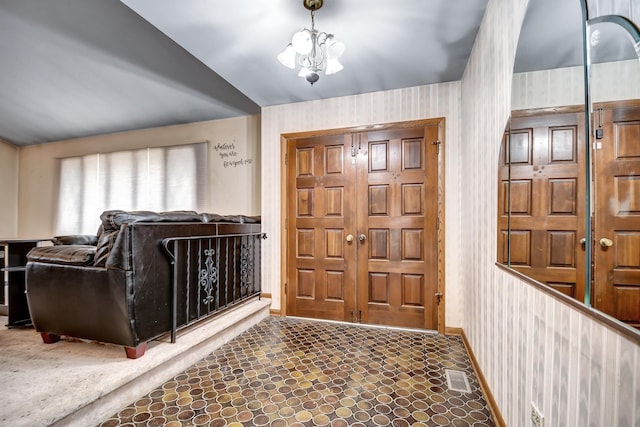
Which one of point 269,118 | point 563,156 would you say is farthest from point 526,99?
point 269,118

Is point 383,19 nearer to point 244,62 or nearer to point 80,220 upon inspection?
point 244,62

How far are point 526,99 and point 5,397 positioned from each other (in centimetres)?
272

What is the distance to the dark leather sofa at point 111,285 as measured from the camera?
5.65 feet

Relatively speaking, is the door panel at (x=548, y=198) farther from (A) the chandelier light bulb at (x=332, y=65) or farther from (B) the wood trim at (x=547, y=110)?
(A) the chandelier light bulb at (x=332, y=65)

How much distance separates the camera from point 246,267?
118 inches

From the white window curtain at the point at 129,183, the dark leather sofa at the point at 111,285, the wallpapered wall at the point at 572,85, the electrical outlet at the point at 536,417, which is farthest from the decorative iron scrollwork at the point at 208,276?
the wallpapered wall at the point at 572,85

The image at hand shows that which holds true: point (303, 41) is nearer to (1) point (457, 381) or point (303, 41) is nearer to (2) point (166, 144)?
(1) point (457, 381)

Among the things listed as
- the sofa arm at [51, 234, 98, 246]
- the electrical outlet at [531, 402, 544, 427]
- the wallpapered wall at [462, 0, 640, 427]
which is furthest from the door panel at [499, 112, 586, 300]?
the sofa arm at [51, 234, 98, 246]

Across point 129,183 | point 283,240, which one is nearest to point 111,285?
point 283,240

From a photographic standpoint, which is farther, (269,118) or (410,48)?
(269,118)

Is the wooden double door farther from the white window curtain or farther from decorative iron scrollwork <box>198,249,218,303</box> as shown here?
the white window curtain

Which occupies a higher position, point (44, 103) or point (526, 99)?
point (44, 103)

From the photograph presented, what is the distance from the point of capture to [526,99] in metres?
1.15

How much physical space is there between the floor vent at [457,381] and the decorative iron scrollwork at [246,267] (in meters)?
1.96
